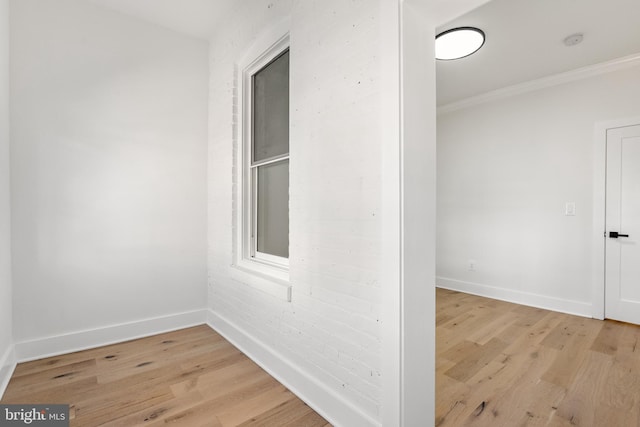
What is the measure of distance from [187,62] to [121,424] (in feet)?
9.80

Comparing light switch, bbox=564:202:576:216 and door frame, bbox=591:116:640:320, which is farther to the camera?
light switch, bbox=564:202:576:216

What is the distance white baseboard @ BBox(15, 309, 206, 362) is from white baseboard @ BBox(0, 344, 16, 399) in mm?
90

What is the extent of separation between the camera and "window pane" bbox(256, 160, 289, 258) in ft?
7.42

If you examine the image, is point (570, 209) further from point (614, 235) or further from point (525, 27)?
point (525, 27)

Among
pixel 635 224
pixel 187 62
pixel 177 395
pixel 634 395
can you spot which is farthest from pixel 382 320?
pixel 635 224

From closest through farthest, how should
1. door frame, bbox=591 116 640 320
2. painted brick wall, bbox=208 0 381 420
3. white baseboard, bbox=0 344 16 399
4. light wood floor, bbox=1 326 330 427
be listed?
1. painted brick wall, bbox=208 0 381 420
2. light wood floor, bbox=1 326 330 427
3. white baseboard, bbox=0 344 16 399
4. door frame, bbox=591 116 640 320

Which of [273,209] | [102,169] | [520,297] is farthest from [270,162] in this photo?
[520,297]

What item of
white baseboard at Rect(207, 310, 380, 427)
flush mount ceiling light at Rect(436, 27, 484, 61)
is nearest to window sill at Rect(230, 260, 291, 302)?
white baseboard at Rect(207, 310, 380, 427)

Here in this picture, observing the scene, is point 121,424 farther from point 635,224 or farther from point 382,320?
point 635,224

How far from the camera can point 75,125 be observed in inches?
96.5

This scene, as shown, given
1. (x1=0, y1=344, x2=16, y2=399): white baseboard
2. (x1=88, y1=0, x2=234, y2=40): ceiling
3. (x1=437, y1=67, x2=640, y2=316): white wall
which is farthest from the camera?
(x1=437, y1=67, x2=640, y2=316): white wall

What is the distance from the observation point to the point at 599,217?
3230 mm

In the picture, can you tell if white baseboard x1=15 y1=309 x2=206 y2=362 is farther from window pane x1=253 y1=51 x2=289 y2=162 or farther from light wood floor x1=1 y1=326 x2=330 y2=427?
window pane x1=253 y1=51 x2=289 y2=162

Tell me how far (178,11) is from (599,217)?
4.66 meters
